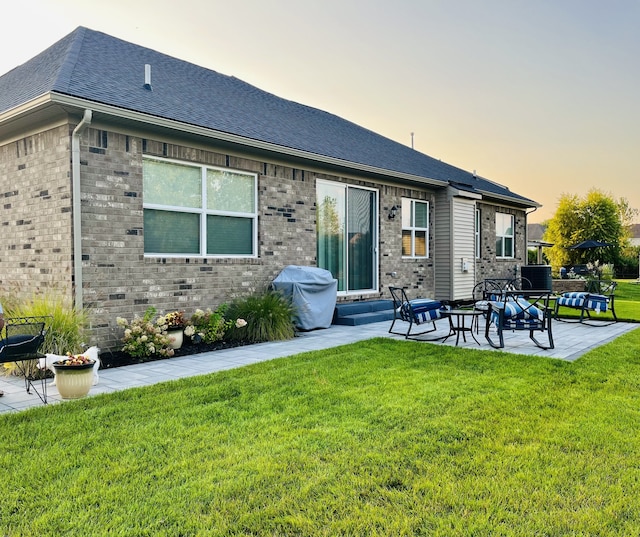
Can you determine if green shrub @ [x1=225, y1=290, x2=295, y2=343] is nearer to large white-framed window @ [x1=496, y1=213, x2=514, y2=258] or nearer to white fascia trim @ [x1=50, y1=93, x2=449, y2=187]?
white fascia trim @ [x1=50, y1=93, x2=449, y2=187]

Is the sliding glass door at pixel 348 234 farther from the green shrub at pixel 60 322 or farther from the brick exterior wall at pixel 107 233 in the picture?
the green shrub at pixel 60 322

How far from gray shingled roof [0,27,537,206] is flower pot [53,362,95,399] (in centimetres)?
326

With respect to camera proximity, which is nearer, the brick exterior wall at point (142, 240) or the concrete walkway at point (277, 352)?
the concrete walkway at point (277, 352)

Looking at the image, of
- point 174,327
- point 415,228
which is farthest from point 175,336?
point 415,228

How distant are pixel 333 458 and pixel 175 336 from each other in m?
4.20

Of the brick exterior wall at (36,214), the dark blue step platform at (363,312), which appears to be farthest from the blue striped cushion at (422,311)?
the brick exterior wall at (36,214)

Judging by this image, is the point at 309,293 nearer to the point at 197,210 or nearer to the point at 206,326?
the point at 206,326

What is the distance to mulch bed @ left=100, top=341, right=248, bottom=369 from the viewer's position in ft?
20.2

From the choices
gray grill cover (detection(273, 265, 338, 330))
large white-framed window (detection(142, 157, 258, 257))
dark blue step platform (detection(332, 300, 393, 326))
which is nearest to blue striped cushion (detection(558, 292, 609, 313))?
dark blue step platform (detection(332, 300, 393, 326))

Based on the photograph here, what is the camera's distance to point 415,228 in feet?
40.3

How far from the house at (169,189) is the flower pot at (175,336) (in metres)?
0.52

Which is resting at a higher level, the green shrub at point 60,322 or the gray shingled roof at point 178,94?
the gray shingled roof at point 178,94

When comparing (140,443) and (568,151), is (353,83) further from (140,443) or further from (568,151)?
(140,443)

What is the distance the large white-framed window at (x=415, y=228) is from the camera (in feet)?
39.5
